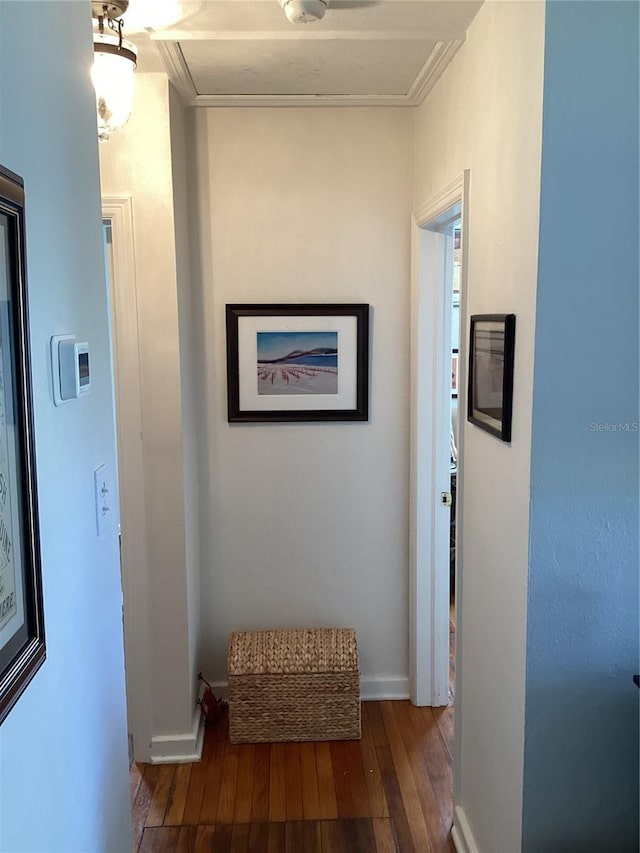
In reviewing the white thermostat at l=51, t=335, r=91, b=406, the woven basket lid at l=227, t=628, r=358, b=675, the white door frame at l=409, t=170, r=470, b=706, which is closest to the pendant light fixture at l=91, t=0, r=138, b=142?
the white thermostat at l=51, t=335, r=91, b=406

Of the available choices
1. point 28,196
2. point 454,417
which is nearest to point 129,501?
point 28,196

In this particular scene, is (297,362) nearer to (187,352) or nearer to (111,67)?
(187,352)

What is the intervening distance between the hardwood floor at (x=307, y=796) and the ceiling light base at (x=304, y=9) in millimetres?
2370

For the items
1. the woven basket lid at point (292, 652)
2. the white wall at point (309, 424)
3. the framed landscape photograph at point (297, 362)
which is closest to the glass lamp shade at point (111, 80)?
the white wall at point (309, 424)

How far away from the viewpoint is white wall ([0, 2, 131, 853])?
3.15 ft

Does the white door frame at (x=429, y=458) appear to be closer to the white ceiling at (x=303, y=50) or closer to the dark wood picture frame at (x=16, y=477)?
the white ceiling at (x=303, y=50)

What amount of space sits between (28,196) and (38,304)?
0.15 meters

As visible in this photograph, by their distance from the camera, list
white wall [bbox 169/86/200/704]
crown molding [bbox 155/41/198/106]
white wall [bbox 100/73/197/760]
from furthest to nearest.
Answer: white wall [bbox 169/86/200/704] < white wall [bbox 100/73/197/760] < crown molding [bbox 155/41/198/106]

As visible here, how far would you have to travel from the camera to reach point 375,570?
2906mm

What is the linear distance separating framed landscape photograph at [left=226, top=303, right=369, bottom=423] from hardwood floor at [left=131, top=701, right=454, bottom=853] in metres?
1.27

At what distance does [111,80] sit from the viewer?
165cm

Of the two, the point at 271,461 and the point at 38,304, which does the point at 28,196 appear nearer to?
the point at 38,304

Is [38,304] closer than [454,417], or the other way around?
[38,304]

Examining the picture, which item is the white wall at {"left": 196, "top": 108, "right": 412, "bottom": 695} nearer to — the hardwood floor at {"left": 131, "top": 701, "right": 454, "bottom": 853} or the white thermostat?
the hardwood floor at {"left": 131, "top": 701, "right": 454, "bottom": 853}
